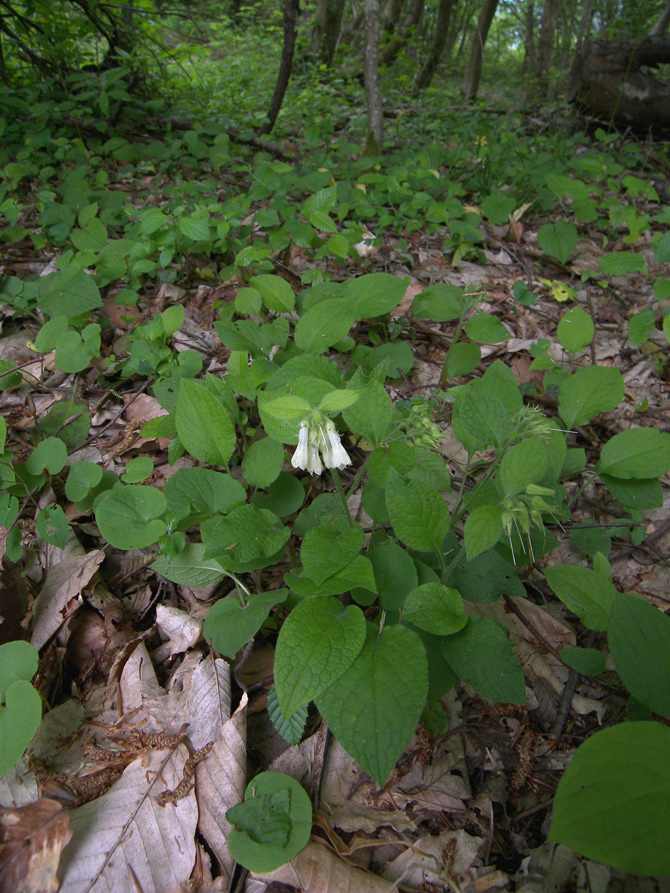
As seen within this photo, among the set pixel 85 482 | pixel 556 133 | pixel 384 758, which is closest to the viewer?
pixel 384 758

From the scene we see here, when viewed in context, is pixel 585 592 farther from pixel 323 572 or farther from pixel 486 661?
pixel 323 572

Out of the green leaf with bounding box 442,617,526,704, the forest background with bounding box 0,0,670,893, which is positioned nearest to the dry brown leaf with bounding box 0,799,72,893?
the forest background with bounding box 0,0,670,893

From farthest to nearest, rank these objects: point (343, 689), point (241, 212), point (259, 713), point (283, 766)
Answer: point (241, 212)
point (259, 713)
point (283, 766)
point (343, 689)

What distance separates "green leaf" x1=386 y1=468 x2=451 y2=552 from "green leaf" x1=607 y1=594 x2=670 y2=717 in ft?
1.81

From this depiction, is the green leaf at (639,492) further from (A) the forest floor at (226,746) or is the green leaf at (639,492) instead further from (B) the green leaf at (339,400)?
(B) the green leaf at (339,400)

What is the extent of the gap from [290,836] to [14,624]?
1256 millimetres

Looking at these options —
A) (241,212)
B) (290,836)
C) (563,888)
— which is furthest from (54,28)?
(563,888)

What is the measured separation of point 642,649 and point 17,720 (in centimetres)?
175

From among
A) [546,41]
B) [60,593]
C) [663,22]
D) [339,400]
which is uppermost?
[546,41]

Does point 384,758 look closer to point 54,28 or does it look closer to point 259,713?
point 259,713

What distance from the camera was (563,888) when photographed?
4.06 feet

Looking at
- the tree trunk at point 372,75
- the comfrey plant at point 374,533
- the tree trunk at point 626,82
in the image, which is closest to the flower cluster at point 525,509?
the comfrey plant at point 374,533

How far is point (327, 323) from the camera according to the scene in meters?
2.03

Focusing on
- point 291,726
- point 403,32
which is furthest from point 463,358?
point 403,32
